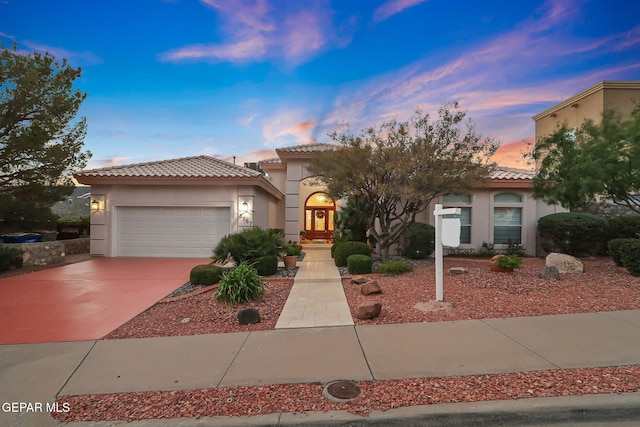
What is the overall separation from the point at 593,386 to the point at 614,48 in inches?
526

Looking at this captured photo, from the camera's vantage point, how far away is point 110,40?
424 inches

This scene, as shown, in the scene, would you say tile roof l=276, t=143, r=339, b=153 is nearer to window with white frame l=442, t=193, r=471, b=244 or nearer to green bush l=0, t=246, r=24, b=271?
window with white frame l=442, t=193, r=471, b=244

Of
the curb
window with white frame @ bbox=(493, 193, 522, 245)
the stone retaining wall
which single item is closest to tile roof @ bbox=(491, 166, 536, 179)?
window with white frame @ bbox=(493, 193, 522, 245)

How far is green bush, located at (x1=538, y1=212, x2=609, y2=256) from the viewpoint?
10.8 m

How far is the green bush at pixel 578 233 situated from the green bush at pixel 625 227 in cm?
31

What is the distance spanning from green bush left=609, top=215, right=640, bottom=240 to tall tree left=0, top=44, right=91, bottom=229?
19.8 metres

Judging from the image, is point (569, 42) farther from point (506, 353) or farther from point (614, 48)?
point (506, 353)

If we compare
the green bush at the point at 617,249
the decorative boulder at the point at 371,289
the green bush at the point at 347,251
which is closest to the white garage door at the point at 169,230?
the green bush at the point at 347,251

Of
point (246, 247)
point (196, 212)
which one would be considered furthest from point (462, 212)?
point (196, 212)

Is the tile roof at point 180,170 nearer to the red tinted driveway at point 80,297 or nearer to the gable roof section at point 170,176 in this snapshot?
the gable roof section at point 170,176

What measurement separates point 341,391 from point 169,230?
11.8 meters

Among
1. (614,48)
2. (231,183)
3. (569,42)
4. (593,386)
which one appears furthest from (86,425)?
(614,48)

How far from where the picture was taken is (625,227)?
10.8m

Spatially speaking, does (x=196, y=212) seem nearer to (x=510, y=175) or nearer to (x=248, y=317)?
(x=248, y=317)
